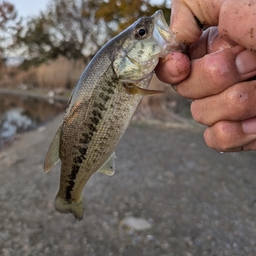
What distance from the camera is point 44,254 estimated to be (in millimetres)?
4355

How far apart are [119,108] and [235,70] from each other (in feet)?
2.67

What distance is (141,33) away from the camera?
7.14 ft

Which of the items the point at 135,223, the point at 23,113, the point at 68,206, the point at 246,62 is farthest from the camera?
the point at 23,113

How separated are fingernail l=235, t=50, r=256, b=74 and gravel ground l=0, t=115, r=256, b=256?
3.12 meters

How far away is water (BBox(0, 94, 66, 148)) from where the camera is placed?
14.9 metres

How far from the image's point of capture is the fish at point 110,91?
214 cm

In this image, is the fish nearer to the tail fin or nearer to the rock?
the tail fin

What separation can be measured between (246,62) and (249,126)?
46 cm

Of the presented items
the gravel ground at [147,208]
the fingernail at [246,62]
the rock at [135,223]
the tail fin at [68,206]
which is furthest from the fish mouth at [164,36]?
the rock at [135,223]

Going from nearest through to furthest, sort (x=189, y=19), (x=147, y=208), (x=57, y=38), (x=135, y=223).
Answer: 1. (x=189, y=19)
2. (x=135, y=223)
3. (x=147, y=208)
4. (x=57, y=38)

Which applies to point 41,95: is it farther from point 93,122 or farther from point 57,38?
point 93,122

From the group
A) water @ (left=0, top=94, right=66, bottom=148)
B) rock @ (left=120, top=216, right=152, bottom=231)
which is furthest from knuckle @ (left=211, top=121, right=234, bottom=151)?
water @ (left=0, top=94, right=66, bottom=148)

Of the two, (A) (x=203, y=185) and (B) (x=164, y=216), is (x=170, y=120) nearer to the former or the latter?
(A) (x=203, y=185)

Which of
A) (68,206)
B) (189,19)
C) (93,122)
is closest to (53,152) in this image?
(93,122)
